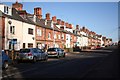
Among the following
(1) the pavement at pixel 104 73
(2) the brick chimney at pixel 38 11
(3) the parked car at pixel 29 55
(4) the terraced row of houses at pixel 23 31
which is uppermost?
(2) the brick chimney at pixel 38 11

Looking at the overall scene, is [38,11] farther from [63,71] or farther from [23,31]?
[63,71]

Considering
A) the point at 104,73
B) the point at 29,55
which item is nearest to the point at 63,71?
the point at 104,73

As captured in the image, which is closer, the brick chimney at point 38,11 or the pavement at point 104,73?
the pavement at point 104,73

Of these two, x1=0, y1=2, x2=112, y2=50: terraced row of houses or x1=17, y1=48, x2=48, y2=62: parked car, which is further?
x1=0, y1=2, x2=112, y2=50: terraced row of houses

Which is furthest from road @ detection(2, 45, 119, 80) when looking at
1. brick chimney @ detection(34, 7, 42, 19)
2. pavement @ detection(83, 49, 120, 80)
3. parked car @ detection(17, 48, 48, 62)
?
brick chimney @ detection(34, 7, 42, 19)

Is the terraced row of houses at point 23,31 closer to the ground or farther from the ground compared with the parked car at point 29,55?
farther from the ground

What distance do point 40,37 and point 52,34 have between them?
30.3 feet

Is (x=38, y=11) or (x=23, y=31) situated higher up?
(x=38, y=11)

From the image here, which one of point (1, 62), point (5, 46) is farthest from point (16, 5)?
point (1, 62)

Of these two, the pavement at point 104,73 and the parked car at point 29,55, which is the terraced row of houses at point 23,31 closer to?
the parked car at point 29,55

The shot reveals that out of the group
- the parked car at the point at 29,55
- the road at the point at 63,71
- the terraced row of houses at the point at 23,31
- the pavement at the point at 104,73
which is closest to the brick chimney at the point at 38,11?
the terraced row of houses at the point at 23,31

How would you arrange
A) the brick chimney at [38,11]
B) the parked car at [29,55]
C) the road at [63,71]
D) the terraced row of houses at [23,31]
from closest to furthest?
the road at [63,71] → the parked car at [29,55] → the terraced row of houses at [23,31] → the brick chimney at [38,11]

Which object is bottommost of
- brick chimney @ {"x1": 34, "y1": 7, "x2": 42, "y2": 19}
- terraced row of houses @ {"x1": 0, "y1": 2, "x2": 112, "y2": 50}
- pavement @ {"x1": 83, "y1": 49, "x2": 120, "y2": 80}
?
pavement @ {"x1": 83, "y1": 49, "x2": 120, "y2": 80}

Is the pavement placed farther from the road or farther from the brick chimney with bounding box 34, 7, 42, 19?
the brick chimney with bounding box 34, 7, 42, 19
